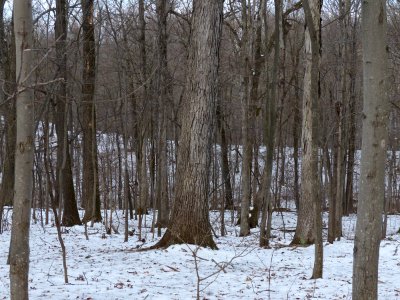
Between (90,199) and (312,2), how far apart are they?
792 cm

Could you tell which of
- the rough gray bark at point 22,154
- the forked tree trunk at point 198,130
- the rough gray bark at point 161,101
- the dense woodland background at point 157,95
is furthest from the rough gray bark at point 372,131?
the rough gray bark at point 161,101

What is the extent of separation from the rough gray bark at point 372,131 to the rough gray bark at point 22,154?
2403 mm

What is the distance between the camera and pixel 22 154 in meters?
3.73

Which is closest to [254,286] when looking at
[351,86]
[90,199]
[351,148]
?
[90,199]

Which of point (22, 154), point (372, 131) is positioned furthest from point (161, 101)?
point (372, 131)

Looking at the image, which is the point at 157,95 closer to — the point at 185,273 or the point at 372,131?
the point at 185,273

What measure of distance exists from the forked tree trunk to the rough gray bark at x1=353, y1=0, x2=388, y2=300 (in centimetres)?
531

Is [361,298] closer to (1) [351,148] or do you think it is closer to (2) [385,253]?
(2) [385,253]

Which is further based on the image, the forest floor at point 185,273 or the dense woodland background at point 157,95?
the dense woodland background at point 157,95

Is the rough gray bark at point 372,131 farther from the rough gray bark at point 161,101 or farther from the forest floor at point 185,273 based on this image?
the rough gray bark at point 161,101

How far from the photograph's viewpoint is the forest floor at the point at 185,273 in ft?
19.3

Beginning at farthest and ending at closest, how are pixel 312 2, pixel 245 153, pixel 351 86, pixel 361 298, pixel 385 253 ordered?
pixel 351 86, pixel 245 153, pixel 312 2, pixel 385 253, pixel 361 298

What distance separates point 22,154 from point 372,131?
257cm

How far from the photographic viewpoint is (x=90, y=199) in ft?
45.5
